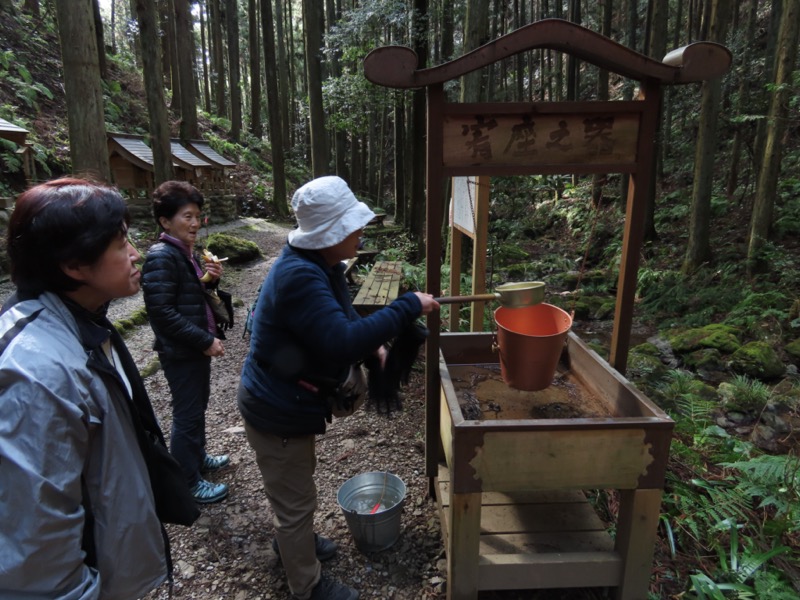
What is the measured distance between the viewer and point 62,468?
117cm

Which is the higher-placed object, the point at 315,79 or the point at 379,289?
the point at 315,79

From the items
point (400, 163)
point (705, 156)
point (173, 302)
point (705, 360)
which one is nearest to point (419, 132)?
point (705, 156)

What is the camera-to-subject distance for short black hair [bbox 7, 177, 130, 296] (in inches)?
50.6

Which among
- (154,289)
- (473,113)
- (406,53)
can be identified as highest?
(406,53)

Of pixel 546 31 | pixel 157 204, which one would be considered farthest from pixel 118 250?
pixel 546 31

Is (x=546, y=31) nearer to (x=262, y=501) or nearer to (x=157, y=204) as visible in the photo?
(x=157, y=204)

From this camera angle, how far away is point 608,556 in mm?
2344

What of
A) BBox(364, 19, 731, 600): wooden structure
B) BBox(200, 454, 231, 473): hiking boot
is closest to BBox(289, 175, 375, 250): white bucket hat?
BBox(364, 19, 731, 600): wooden structure

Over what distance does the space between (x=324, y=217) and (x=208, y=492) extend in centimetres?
225

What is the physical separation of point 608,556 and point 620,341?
1.11m

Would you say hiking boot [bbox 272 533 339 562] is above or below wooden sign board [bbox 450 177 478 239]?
below

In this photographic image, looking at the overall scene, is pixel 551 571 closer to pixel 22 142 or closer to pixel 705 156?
pixel 705 156

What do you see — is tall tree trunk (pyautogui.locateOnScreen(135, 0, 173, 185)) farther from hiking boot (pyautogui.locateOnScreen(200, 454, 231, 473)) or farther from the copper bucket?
the copper bucket

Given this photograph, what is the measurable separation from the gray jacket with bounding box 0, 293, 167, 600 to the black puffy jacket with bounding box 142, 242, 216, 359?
153cm
